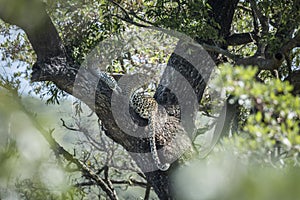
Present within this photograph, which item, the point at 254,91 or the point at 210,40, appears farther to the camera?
the point at 210,40

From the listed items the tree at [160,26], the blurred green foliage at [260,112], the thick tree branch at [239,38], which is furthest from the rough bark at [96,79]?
the blurred green foliage at [260,112]

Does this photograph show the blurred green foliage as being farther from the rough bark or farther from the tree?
the rough bark

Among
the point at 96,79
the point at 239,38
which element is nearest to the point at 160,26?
the point at 96,79

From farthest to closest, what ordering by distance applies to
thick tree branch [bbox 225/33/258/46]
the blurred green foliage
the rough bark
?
1. thick tree branch [bbox 225/33/258/46]
2. the rough bark
3. the blurred green foliage

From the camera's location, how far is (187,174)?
937 millimetres

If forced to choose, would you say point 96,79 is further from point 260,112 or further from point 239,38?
point 260,112

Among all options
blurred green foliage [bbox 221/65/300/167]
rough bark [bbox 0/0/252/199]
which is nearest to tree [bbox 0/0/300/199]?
rough bark [bbox 0/0/252/199]

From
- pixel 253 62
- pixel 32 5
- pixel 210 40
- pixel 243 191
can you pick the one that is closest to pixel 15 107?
pixel 32 5

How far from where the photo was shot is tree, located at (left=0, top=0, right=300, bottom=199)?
292 cm

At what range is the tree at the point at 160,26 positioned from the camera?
9.59 ft

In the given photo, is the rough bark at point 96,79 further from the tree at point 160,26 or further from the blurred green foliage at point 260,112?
the blurred green foliage at point 260,112

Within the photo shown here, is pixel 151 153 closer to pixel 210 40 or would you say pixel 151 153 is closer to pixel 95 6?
pixel 210 40

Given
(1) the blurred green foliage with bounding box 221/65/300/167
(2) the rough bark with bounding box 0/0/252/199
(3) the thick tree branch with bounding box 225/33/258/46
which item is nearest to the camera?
(1) the blurred green foliage with bounding box 221/65/300/167

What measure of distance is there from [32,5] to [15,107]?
0.37 meters
